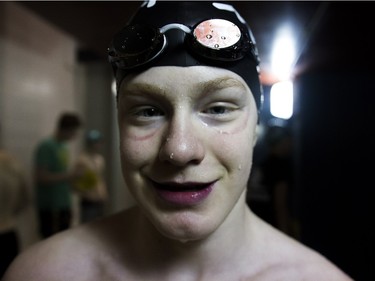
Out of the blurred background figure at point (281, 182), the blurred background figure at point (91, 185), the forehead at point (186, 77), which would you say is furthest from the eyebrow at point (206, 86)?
the blurred background figure at point (91, 185)

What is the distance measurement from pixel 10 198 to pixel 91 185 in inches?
19.9

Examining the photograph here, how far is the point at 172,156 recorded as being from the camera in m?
0.65

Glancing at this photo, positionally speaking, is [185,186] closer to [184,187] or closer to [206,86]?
[184,187]

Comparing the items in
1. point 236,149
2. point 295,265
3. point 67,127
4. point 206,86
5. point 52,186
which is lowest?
point 52,186

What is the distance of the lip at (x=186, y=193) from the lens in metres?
0.68

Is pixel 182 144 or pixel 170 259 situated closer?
pixel 182 144

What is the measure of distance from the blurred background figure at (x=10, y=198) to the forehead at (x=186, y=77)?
0.98 meters

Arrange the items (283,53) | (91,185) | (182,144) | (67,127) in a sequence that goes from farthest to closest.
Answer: (67,127)
(91,185)
(283,53)
(182,144)

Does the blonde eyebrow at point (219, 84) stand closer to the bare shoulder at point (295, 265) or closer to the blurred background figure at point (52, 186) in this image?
the bare shoulder at point (295, 265)

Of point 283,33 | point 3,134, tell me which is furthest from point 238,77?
point 3,134

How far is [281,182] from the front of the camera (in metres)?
1.36

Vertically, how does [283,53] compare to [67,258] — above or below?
above

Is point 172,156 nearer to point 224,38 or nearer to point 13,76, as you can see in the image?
point 224,38

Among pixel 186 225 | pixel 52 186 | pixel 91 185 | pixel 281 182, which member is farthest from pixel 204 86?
pixel 52 186
